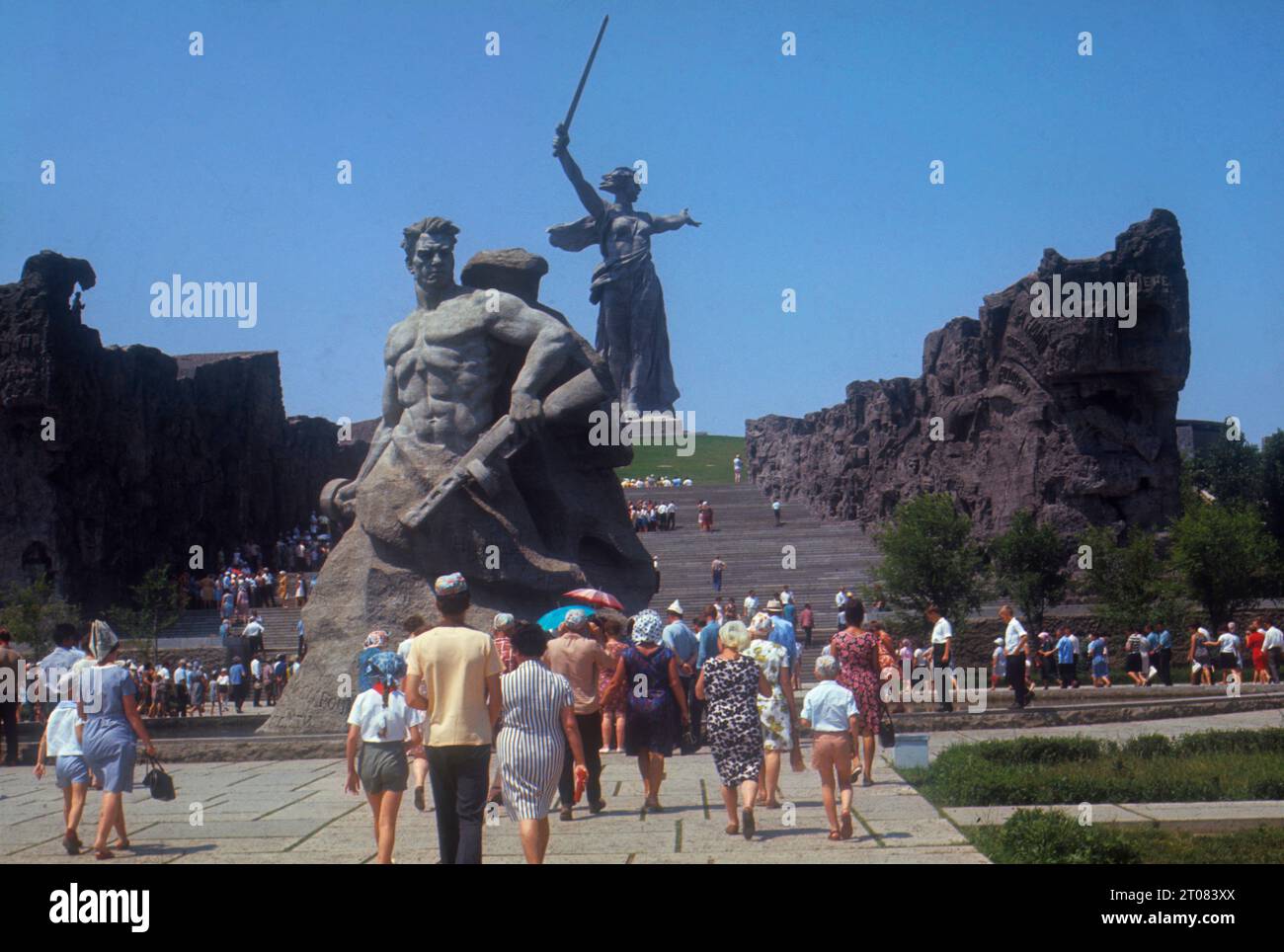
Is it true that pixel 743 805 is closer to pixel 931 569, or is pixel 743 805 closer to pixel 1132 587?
pixel 931 569

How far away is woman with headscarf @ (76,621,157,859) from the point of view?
863 centimetres

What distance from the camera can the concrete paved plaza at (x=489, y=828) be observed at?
8141 millimetres

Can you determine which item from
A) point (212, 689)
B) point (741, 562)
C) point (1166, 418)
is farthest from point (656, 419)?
point (212, 689)

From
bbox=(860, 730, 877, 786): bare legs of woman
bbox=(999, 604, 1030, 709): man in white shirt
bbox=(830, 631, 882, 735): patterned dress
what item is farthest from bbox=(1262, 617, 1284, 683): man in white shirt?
bbox=(830, 631, 882, 735): patterned dress

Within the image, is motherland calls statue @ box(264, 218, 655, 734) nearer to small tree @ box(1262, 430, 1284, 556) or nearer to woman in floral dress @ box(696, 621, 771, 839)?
woman in floral dress @ box(696, 621, 771, 839)

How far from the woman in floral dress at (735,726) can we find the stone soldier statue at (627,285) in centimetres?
4349

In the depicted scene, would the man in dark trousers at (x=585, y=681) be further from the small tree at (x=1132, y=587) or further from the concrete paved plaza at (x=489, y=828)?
the small tree at (x=1132, y=587)

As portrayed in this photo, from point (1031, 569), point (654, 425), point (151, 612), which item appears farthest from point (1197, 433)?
point (151, 612)

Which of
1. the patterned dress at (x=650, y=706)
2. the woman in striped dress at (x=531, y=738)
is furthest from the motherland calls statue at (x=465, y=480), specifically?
the woman in striped dress at (x=531, y=738)

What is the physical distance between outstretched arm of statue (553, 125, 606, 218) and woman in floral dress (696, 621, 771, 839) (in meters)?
41.4

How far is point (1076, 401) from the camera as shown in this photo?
1462 inches

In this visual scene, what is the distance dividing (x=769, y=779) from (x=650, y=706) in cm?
93
